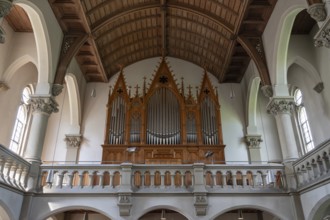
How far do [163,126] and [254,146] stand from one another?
4965mm

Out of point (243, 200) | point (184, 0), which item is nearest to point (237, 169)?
point (243, 200)

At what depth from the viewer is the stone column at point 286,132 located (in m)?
10.6

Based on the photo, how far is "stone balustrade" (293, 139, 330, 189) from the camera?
8469mm

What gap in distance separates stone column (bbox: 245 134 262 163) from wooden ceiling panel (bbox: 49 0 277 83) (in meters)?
3.55

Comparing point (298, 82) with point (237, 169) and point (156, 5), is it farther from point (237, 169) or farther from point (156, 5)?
point (156, 5)

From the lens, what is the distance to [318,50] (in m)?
12.6

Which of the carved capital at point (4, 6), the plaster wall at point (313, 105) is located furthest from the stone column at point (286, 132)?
the carved capital at point (4, 6)

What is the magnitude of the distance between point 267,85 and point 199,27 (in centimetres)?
516

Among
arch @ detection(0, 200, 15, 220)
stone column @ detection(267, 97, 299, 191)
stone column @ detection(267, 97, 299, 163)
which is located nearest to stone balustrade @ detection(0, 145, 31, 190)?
arch @ detection(0, 200, 15, 220)

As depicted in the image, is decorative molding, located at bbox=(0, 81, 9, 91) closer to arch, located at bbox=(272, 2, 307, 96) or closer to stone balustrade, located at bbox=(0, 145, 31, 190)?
stone balustrade, located at bbox=(0, 145, 31, 190)

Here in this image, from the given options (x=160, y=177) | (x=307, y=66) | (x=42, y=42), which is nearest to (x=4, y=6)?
(x=42, y=42)

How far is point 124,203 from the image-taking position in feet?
32.7

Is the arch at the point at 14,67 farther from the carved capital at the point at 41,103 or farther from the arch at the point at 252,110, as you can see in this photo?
the arch at the point at 252,110

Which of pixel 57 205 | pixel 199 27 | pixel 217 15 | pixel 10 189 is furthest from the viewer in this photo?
pixel 199 27
